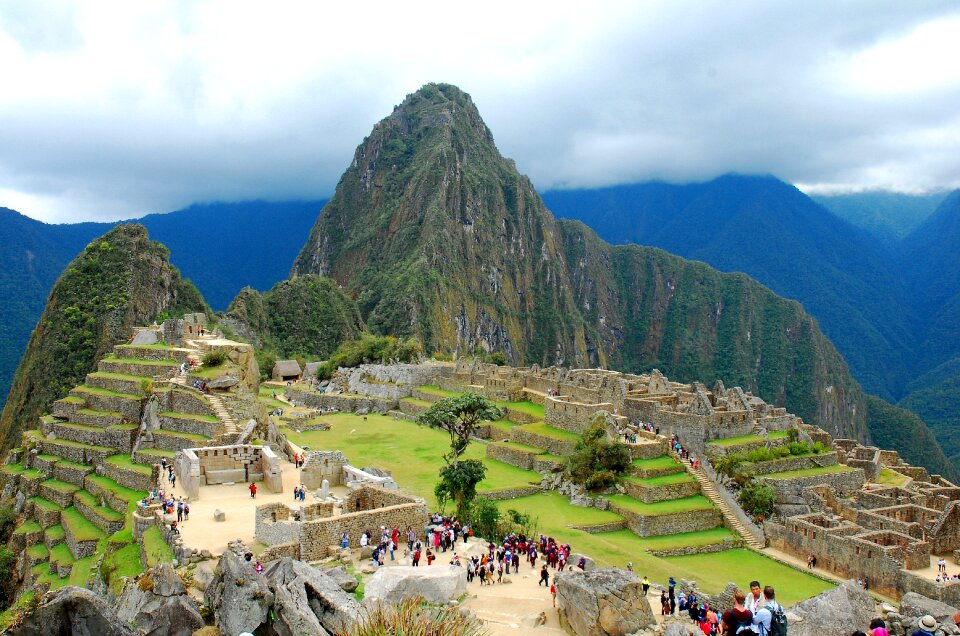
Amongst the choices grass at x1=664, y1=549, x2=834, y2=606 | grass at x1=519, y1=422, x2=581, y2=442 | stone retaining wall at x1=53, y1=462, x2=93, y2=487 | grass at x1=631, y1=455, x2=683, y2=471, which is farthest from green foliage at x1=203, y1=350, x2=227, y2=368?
grass at x1=664, y1=549, x2=834, y2=606

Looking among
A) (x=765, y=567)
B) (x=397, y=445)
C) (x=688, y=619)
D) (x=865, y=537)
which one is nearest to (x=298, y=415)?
(x=397, y=445)

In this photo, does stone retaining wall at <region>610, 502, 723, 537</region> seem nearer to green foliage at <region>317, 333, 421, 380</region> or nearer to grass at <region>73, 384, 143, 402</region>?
A: grass at <region>73, 384, 143, 402</region>

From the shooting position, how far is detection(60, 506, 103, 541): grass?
962 inches

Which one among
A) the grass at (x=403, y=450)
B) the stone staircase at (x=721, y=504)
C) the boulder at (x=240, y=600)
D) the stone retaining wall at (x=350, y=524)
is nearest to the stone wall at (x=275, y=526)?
the stone retaining wall at (x=350, y=524)

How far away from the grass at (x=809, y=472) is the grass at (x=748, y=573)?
4992 millimetres

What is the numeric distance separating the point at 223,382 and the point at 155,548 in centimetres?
1434

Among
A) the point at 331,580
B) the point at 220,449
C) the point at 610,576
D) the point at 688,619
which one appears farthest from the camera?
the point at 220,449

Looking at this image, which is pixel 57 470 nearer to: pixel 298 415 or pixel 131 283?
pixel 298 415

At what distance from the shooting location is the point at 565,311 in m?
195

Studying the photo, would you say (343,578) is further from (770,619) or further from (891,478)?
(891,478)

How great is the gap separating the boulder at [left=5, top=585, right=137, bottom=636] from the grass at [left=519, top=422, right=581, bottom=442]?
27845 millimetres

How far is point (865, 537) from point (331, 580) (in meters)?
22.1

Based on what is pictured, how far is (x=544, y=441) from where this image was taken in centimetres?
3700

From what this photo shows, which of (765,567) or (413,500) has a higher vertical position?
(413,500)
